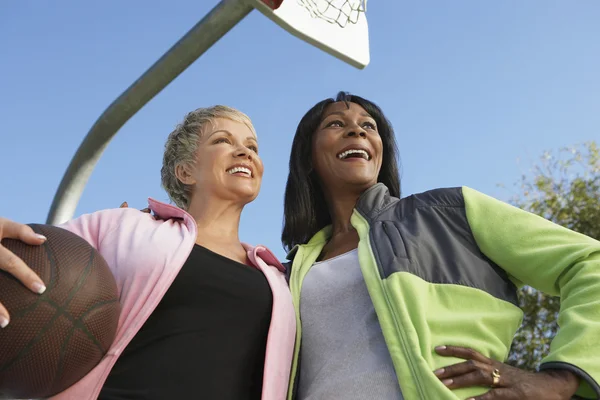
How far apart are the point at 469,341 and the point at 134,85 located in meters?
2.99

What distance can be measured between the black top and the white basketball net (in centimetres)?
265

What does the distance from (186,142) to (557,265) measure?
211 cm

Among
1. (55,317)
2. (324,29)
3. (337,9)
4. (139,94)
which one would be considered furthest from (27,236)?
(337,9)

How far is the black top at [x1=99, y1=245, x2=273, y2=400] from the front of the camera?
284 cm

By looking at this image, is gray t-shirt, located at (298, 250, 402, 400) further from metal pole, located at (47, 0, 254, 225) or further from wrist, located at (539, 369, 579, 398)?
metal pole, located at (47, 0, 254, 225)

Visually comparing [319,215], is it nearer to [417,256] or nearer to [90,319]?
[417,256]

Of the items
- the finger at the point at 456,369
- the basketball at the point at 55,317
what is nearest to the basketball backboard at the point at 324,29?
the basketball at the point at 55,317

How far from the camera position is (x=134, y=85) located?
474cm

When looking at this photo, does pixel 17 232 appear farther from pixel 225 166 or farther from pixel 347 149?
pixel 347 149

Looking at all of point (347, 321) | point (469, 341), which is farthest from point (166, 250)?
point (469, 341)

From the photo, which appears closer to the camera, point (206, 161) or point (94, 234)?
point (94, 234)

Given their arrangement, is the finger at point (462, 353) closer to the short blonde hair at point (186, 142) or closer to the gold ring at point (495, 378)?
the gold ring at point (495, 378)

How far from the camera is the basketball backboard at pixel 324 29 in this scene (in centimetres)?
468

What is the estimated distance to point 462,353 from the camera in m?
2.67
